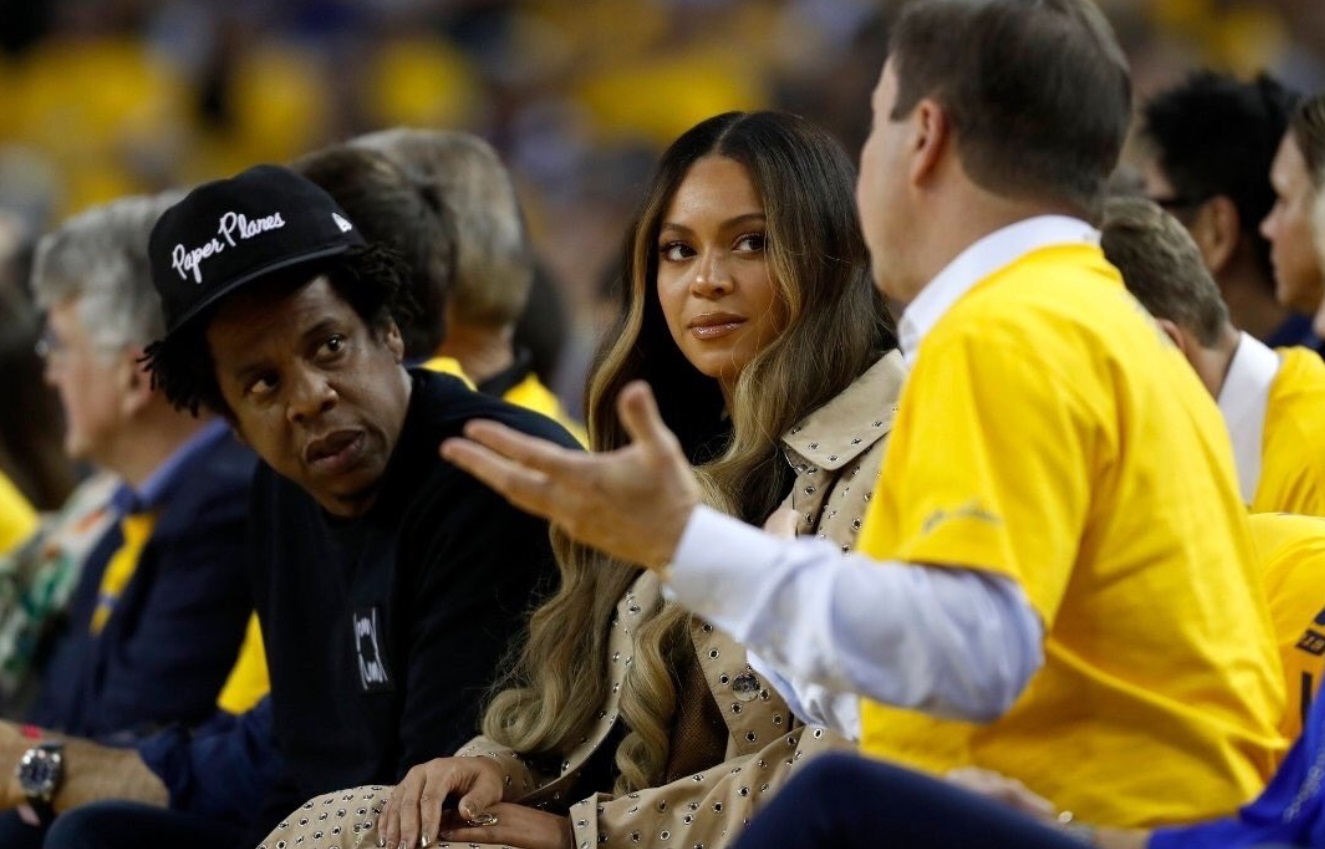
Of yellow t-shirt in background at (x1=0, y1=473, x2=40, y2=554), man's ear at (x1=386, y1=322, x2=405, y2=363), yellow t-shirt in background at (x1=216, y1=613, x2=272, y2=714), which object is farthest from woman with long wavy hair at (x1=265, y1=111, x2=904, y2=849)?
yellow t-shirt in background at (x1=0, y1=473, x2=40, y2=554)

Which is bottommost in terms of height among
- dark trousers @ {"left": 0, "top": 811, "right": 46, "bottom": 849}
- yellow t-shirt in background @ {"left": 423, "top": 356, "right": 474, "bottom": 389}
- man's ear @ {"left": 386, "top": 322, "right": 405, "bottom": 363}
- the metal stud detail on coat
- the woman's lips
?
dark trousers @ {"left": 0, "top": 811, "right": 46, "bottom": 849}

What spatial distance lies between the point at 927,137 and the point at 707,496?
911 millimetres

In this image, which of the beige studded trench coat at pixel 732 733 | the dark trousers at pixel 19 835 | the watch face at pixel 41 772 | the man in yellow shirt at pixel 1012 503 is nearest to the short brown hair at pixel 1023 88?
the man in yellow shirt at pixel 1012 503

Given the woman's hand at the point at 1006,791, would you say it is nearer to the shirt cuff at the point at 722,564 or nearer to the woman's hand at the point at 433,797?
the shirt cuff at the point at 722,564

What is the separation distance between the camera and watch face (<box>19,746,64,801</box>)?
371cm

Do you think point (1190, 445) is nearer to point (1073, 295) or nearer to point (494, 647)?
point (1073, 295)

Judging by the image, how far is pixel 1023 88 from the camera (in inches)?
81.0

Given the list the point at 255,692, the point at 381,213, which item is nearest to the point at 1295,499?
the point at 381,213

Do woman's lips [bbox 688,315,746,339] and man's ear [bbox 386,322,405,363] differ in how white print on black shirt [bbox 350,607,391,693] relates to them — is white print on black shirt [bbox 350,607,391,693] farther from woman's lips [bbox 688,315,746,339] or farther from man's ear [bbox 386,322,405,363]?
woman's lips [bbox 688,315,746,339]

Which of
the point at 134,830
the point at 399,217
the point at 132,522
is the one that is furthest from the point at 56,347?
the point at 134,830

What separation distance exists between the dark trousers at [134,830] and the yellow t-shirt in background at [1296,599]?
1859mm

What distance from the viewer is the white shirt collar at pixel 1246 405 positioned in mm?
3359

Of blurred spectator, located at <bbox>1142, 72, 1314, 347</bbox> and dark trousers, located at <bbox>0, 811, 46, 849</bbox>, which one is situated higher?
blurred spectator, located at <bbox>1142, 72, 1314, 347</bbox>

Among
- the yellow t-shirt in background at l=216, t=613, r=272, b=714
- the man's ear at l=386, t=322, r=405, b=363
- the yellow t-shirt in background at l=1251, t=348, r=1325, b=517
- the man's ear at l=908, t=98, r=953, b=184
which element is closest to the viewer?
the man's ear at l=908, t=98, r=953, b=184
